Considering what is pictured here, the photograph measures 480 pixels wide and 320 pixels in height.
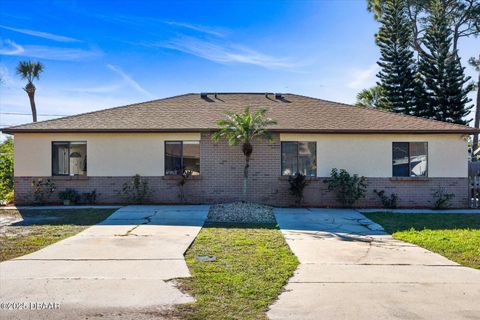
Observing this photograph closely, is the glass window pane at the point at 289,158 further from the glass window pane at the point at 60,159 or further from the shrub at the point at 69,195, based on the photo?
the glass window pane at the point at 60,159

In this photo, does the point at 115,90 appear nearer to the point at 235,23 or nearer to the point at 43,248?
the point at 235,23

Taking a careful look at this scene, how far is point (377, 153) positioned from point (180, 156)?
7236mm

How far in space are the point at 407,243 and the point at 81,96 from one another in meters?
24.0

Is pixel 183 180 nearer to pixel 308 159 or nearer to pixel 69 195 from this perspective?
pixel 69 195

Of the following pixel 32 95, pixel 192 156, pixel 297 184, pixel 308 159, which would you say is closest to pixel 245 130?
pixel 192 156

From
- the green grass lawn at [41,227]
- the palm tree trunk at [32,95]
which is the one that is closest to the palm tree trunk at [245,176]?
the green grass lawn at [41,227]

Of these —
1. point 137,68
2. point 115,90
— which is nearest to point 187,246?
point 137,68

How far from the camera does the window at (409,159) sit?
15055 mm

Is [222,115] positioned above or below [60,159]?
above

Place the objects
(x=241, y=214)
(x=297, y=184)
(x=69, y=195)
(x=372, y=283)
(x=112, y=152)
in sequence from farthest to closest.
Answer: (x=112, y=152)
(x=69, y=195)
(x=297, y=184)
(x=241, y=214)
(x=372, y=283)

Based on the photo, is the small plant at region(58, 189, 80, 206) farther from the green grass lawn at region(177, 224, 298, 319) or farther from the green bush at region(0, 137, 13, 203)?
the green grass lawn at region(177, 224, 298, 319)

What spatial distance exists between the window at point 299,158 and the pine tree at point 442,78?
56.5 ft

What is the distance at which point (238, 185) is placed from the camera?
1497 centimetres

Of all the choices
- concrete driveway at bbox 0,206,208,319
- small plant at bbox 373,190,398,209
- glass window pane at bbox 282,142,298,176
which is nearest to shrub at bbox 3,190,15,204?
concrete driveway at bbox 0,206,208,319
